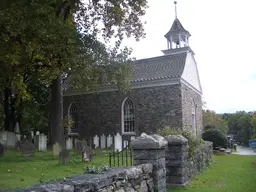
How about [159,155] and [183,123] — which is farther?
[183,123]

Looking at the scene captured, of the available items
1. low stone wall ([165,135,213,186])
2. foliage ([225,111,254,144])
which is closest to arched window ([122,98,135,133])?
low stone wall ([165,135,213,186])

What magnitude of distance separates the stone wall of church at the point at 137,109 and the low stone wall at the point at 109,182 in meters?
14.4

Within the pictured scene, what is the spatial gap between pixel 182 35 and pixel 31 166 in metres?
20.1

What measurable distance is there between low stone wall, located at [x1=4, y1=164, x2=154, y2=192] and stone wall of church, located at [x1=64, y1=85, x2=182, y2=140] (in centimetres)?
1440

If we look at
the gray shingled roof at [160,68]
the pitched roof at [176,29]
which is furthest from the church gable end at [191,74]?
the pitched roof at [176,29]

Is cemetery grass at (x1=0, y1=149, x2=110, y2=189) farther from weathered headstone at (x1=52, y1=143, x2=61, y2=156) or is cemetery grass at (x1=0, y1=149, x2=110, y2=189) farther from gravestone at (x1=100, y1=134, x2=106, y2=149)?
gravestone at (x1=100, y1=134, x2=106, y2=149)

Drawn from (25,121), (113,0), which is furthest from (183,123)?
(25,121)

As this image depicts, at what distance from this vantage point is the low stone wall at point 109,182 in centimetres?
356

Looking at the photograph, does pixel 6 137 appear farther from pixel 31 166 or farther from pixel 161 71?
pixel 161 71

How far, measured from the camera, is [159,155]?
6781 mm

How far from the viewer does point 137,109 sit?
2198 cm

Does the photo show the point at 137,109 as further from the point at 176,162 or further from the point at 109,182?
the point at 109,182

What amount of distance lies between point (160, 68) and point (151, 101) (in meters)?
3.20

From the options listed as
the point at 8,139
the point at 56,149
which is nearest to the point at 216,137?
the point at 56,149
